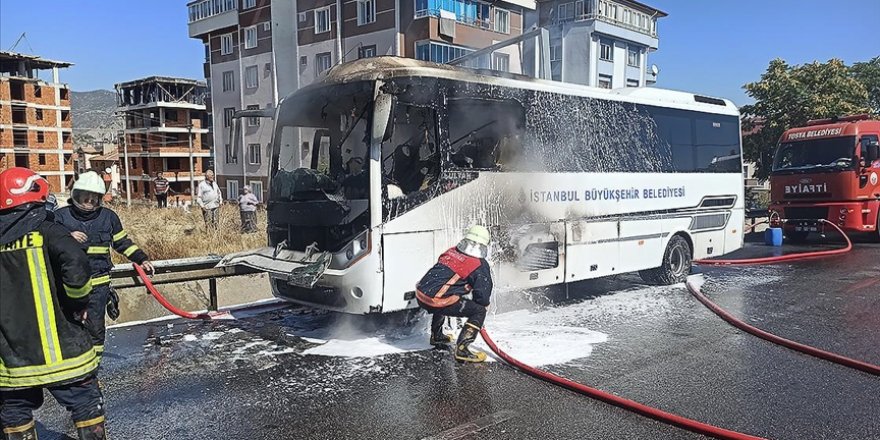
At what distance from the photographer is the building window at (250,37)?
139 ft

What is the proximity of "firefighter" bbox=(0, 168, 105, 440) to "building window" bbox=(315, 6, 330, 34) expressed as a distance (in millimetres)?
35121

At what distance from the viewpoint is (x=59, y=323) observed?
11.5ft

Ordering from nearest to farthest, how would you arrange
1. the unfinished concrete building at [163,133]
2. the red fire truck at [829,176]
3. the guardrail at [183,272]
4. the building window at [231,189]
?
the guardrail at [183,272]
the red fire truck at [829,176]
the building window at [231,189]
the unfinished concrete building at [163,133]

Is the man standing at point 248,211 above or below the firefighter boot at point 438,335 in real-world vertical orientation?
above

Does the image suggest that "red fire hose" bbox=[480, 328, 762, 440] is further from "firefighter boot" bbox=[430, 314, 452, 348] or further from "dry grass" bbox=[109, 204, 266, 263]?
"dry grass" bbox=[109, 204, 266, 263]

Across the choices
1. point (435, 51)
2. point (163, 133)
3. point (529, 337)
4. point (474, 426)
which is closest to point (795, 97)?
point (435, 51)

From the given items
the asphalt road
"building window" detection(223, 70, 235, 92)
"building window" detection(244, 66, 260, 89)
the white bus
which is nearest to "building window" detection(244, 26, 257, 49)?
"building window" detection(244, 66, 260, 89)

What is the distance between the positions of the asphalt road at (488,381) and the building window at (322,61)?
30.5 meters

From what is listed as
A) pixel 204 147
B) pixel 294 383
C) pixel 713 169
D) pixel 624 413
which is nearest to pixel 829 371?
pixel 624 413

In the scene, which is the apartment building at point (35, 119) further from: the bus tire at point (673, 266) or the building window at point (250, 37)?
the bus tire at point (673, 266)

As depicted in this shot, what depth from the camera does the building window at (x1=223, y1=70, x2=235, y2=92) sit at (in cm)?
4453

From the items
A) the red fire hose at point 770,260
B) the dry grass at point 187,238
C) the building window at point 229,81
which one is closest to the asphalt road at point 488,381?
the dry grass at point 187,238

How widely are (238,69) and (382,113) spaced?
41250 mm

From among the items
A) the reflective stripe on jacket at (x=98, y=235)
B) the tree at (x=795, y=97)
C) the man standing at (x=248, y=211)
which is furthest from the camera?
the tree at (x=795, y=97)
